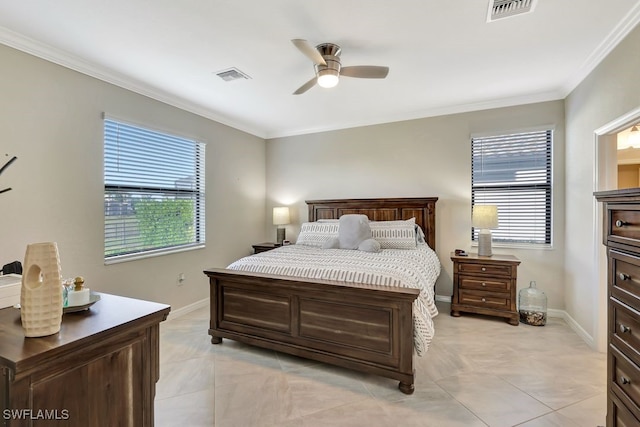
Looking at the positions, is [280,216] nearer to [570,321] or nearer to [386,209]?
[386,209]

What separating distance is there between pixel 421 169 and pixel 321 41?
2.44 meters

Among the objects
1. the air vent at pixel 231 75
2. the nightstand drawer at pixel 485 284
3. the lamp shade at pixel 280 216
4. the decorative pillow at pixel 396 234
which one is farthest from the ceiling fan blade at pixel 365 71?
the lamp shade at pixel 280 216

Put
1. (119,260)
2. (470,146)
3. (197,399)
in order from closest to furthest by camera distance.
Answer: (197,399) → (119,260) → (470,146)

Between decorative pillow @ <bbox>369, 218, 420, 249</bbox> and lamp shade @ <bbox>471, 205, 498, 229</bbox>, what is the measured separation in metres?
0.73

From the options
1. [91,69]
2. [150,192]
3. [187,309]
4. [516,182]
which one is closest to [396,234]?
[516,182]

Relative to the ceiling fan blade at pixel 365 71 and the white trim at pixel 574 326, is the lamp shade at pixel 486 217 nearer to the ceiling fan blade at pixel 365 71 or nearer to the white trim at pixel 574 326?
the white trim at pixel 574 326

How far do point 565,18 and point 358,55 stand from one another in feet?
4.88

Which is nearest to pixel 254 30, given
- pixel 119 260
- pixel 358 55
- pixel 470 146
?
pixel 358 55

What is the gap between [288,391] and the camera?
2.15 m

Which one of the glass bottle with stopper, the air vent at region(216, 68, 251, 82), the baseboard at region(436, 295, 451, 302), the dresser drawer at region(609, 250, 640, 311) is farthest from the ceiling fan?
the baseboard at region(436, 295, 451, 302)

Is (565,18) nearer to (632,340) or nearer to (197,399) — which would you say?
(632,340)

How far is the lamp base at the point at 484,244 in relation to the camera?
11.9 ft

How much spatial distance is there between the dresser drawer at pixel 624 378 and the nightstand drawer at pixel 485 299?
7.15ft

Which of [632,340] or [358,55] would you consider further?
[358,55]
